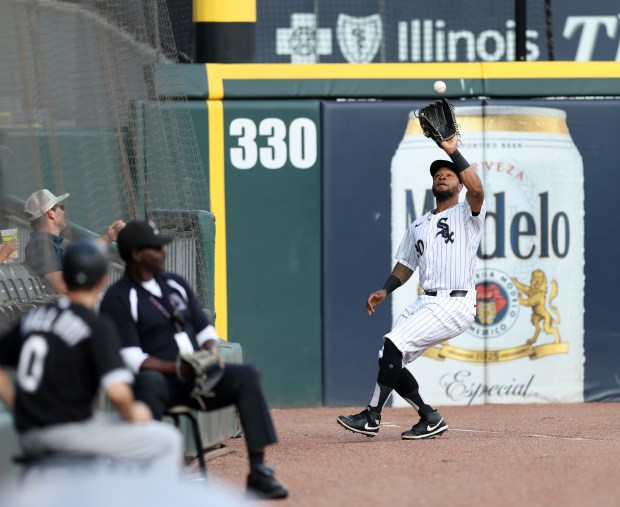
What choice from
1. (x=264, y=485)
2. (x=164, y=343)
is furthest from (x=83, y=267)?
(x=264, y=485)

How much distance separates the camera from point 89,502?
3.47 m

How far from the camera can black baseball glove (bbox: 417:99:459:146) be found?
24.5 feet

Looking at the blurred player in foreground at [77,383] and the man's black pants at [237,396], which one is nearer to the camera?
the blurred player in foreground at [77,383]

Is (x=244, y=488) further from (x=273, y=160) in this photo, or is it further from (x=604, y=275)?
(x=604, y=275)

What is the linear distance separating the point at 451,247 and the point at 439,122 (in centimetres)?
72

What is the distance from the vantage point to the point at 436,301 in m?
7.63

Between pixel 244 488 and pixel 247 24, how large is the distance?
5654 millimetres

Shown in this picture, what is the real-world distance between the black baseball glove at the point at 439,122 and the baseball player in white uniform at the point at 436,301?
0.06m

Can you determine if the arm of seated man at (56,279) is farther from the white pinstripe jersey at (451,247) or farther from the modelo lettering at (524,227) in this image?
the modelo lettering at (524,227)

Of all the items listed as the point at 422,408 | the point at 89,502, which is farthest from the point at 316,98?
the point at 89,502

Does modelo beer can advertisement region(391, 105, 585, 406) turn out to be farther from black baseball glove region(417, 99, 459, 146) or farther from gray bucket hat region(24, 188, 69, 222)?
gray bucket hat region(24, 188, 69, 222)

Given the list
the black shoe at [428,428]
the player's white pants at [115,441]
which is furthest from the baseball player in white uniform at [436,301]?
the player's white pants at [115,441]

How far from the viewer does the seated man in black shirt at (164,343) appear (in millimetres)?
5551

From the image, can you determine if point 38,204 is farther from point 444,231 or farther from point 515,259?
point 515,259
